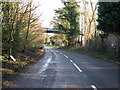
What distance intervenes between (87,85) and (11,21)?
9446 millimetres

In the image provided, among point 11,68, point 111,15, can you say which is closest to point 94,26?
point 111,15

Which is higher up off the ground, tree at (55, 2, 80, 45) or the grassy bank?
tree at (55, 2, 80, 45)

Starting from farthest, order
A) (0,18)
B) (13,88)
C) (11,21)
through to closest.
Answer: (11,21), (0,18), (13,88)

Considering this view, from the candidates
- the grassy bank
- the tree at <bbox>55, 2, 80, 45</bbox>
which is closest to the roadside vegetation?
the tree at <bbox>55, 2, 80, 45</bbox>

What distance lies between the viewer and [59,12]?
4619 cm

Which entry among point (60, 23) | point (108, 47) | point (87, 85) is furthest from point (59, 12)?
point (87, 85)

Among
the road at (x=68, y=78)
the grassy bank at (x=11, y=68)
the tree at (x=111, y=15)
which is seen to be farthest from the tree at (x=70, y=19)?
the road at (x=68, y=78)

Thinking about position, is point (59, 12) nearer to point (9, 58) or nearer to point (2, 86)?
point (9, 58)

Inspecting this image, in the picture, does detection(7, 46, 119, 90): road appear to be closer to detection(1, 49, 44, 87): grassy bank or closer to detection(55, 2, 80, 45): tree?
detection(1, 49, 44, 87): grassy bank

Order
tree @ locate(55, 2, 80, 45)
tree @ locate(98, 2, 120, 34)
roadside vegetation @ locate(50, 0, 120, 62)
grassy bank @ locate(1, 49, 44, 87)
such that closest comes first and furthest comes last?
grassy bank @ locate(1, 49, 44, 87), tree @ locate(98, 2, 120, 34), roadside vegetation @ locate(50, 0, 120, 62), tree @ locate(55, 2, 80, 45)

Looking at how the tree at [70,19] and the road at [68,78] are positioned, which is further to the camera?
the tree at [70,19]

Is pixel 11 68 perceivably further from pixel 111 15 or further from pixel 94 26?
pixel 94 26

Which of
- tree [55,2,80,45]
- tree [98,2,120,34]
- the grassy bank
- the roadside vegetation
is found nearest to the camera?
the grassy bank

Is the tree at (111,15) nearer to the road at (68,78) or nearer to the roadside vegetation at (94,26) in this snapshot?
the roadside vegetation at (94,26)
